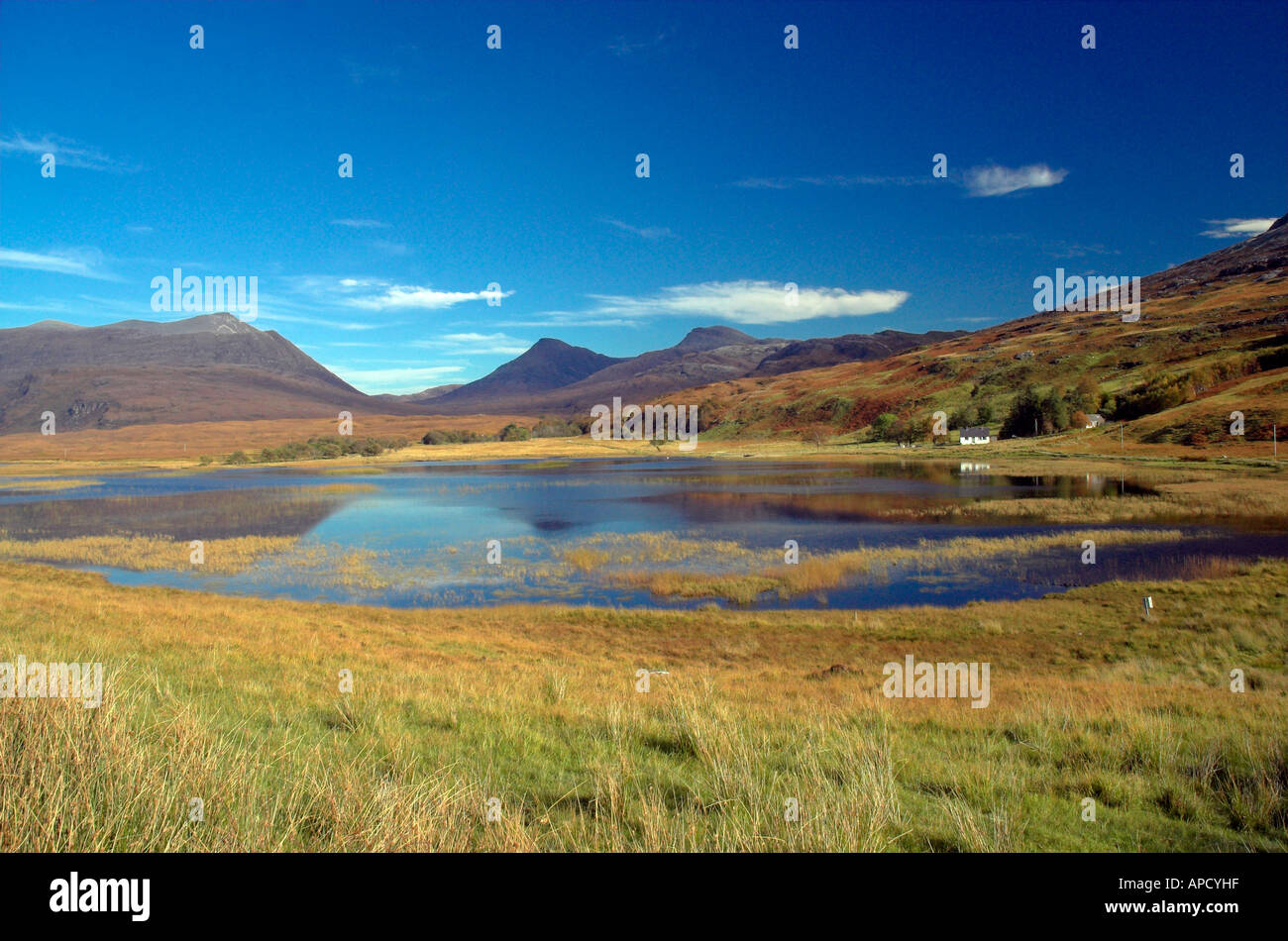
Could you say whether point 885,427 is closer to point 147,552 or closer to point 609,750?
point 147,552

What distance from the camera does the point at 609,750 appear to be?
659 cm

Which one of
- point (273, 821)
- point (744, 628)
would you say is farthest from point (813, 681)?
point (273, 821)

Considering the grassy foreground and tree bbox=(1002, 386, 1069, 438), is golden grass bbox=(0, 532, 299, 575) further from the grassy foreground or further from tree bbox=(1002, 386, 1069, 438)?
tree bbox=(1002, 386, 1069, 438)

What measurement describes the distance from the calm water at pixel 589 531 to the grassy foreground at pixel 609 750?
375 inches

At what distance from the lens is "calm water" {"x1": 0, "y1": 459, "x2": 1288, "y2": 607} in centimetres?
2419

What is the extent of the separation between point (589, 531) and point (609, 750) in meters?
31.0

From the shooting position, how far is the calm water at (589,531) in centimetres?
2419

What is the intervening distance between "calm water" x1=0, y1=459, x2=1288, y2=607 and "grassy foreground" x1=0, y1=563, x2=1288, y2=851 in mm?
9514

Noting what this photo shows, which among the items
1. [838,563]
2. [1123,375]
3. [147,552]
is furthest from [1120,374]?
[147,552]

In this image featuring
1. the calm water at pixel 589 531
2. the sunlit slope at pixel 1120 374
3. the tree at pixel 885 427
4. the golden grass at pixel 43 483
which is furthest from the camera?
the tree at pixel 885 427

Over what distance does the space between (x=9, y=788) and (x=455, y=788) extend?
105 inches

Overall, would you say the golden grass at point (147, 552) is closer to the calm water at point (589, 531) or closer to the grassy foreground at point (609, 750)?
the calm water at point (589, 531)

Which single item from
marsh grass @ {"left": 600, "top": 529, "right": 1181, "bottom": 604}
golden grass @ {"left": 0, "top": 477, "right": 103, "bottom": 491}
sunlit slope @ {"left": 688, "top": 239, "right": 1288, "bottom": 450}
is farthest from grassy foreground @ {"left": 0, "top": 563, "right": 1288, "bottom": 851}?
golden grass @ {"left": 0, "top": 477, "right": 103, "bottom": 491}

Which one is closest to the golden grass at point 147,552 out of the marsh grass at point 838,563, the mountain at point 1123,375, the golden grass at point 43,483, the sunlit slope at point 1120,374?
the marsh grass at point 838,563
